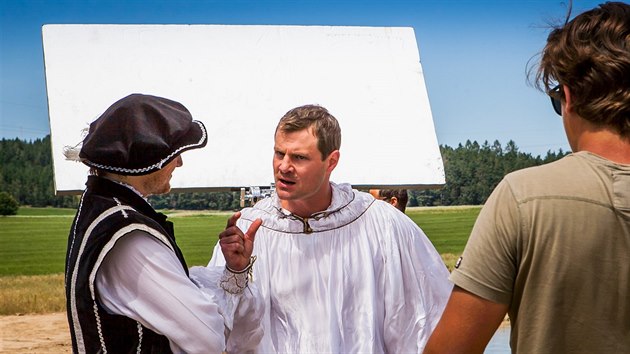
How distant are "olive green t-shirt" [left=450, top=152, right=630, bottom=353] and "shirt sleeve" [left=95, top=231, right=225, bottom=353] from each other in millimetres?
696

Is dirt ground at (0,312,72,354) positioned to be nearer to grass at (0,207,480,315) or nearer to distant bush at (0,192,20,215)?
grass at (0,207,480,315)

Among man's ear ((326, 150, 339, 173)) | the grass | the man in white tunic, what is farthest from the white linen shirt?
the grass

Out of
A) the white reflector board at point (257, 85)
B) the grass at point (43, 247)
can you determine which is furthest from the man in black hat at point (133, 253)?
the grass at point (43, 247)

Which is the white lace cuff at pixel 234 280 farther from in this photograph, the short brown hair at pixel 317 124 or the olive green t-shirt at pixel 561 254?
the short brown hair at pixel 317 124

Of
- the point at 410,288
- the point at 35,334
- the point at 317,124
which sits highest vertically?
the point at 317,124

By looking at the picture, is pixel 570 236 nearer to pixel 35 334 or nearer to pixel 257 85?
pixel 257 85

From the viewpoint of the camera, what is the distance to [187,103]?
6.21 metres

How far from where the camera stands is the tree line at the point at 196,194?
2073cm

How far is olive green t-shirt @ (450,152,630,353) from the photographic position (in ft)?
5.27

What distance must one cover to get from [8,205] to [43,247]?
1.29m

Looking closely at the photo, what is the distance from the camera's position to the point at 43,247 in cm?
2066

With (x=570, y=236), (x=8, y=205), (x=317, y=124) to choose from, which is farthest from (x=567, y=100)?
(x=8, y=205)

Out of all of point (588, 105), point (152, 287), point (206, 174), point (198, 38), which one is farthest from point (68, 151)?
Answer: point (198, 38)

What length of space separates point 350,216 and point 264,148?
2465mm
